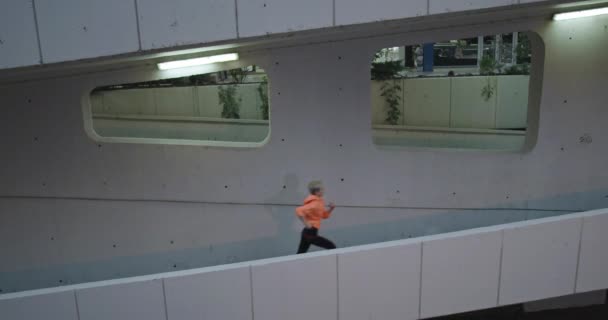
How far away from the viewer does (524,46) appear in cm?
1698

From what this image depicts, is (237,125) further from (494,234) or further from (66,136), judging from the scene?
(494,234)

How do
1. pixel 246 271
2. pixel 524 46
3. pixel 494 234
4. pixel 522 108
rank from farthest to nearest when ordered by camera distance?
1. pixel 524 46
2. pixel 522 108
3. pixel 494 234
4. pixel 246 271

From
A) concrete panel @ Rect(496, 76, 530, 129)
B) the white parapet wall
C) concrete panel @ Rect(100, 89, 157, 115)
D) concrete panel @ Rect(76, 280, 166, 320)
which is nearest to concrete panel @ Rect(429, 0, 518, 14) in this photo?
the white parapet wall

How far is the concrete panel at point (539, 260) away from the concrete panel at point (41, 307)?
5029 mm

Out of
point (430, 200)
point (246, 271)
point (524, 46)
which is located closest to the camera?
point (246, 271)

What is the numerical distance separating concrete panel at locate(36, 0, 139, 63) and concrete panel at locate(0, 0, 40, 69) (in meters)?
0.07

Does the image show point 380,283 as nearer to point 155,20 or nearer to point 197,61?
point 155,20

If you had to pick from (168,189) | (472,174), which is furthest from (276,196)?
(472,174)

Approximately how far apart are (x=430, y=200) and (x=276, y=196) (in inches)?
95.8

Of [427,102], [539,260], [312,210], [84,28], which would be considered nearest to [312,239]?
[312,210]

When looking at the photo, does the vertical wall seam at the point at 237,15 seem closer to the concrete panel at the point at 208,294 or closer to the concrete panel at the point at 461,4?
the concrete panel at the point at 461,4

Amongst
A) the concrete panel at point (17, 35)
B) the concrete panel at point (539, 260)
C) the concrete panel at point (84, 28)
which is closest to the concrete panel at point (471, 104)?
the concrete panel at point (539, 260)

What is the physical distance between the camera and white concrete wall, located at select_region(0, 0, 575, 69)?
3871 millimetres

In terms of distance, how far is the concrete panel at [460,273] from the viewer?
5629 mm
